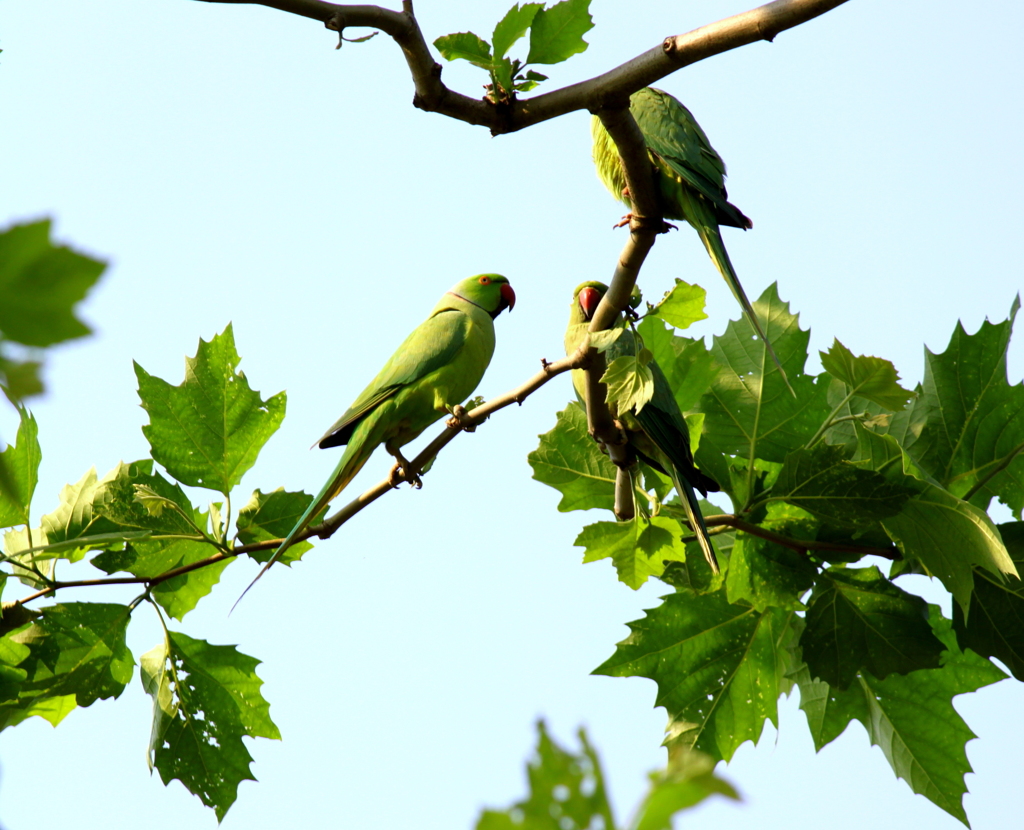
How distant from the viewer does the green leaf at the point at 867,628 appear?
318cm

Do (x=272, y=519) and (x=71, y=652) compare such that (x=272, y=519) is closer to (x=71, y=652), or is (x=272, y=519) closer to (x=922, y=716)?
(x=71, y=652)

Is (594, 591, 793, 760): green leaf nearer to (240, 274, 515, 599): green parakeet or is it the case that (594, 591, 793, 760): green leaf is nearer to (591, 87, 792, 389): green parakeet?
(591, 87, 792, 389): green parakeet

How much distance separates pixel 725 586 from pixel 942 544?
30.2 inches

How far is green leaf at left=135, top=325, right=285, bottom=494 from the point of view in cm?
339

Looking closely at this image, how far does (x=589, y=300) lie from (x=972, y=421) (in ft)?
5.60

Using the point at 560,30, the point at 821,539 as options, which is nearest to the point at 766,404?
the point at 821,539

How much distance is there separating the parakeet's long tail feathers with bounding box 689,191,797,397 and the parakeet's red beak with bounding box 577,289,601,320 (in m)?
0.76

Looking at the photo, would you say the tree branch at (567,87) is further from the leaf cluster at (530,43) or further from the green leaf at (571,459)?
the green leaf at (571,459)

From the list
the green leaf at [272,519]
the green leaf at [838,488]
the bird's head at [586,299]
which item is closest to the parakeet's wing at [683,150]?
the bird's head at [586,299]

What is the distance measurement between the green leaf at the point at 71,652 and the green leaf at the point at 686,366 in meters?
2.15

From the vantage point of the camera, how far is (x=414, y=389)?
4277 mm

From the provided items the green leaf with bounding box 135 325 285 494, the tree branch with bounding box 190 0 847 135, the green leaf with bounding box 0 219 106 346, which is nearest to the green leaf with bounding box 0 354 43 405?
the green leaf with bounding box 0 219 106 346

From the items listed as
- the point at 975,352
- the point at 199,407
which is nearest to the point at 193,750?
the point at 199,407

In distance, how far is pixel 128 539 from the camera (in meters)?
3.00
